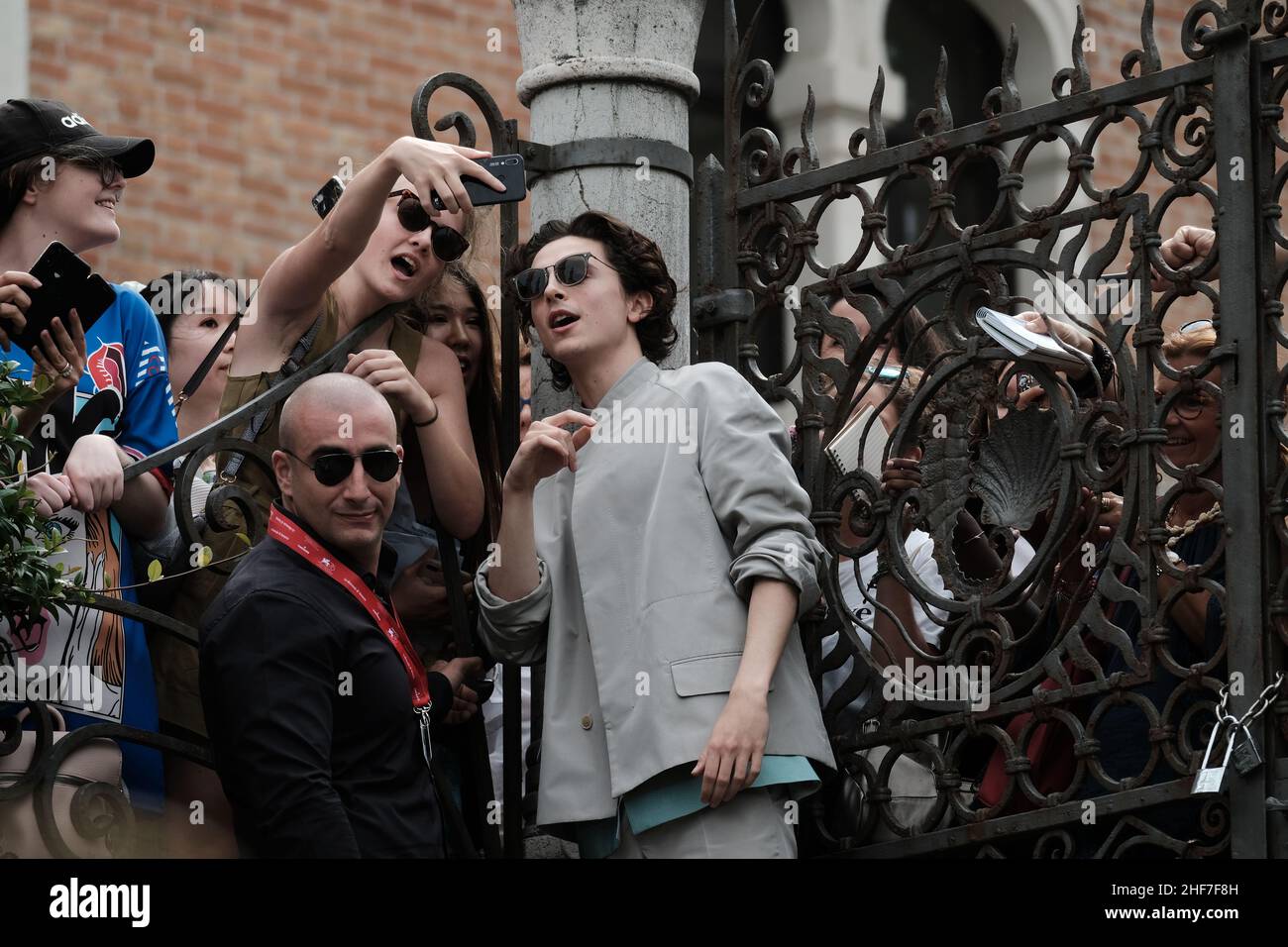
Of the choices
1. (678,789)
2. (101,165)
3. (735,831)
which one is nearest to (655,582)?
(678,789)

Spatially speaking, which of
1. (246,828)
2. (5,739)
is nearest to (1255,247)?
(246,828)

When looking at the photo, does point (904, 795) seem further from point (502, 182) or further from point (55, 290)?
point (55, 290)

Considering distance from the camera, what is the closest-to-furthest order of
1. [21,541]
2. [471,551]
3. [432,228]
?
[21,541], [432,228], [471,551]

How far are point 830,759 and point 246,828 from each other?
1123 mm

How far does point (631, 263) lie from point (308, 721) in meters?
1.25

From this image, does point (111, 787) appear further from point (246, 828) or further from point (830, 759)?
point (830, 759)

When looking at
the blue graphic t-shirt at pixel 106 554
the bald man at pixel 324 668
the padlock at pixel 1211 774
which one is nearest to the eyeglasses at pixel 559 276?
the bald man at pixel 324 668

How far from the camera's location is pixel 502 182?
15.2 ft

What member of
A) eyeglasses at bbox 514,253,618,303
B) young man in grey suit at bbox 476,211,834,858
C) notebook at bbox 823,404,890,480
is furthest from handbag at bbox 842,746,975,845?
eyeglasses at bbox 514,253,618,303

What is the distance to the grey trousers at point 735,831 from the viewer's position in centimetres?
431

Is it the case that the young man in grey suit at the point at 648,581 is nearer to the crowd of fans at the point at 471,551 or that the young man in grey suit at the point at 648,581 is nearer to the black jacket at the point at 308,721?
the crowd of fans at the point at 471,551

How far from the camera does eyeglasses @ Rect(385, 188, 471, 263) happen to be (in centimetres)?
479

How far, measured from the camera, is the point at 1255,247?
434 cm

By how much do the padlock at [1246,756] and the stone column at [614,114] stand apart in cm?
162
